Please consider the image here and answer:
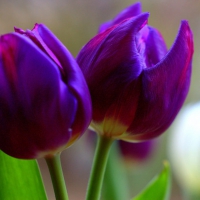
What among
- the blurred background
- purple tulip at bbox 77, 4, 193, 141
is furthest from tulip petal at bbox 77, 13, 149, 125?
the blurred background

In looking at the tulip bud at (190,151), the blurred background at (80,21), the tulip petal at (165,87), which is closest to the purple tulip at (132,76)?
the tulip petal at (165,87)

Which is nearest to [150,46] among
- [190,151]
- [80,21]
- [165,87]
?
[165,87]

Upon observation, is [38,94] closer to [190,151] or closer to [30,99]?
[30,99]

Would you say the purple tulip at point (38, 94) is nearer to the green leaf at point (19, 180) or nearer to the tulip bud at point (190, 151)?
the green leaf at point (19, 180)

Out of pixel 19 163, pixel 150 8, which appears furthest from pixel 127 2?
pixel 19 163

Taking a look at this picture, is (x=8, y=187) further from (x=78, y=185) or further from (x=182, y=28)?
(x=78, y=185)

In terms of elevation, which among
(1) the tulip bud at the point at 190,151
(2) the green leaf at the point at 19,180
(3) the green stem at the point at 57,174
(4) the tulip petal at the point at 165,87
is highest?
(4) the tulip petal at the point at 165,87
